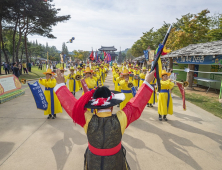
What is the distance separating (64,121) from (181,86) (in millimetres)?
4202

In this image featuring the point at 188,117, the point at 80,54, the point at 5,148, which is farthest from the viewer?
the point at 80,54

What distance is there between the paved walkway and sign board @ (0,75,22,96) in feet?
8.27

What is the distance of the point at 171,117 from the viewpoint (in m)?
5.80

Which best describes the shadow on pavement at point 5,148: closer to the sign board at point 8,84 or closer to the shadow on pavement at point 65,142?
the shadow on pavement at point 65,142

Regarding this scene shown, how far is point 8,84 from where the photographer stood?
8219 millimetres

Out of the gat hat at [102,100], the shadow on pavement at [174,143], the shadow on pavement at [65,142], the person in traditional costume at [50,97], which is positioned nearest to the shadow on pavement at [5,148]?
the shadow on pavement at [65,142]

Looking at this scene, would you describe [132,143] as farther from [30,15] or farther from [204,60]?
[30,15]

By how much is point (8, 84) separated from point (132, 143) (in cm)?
808

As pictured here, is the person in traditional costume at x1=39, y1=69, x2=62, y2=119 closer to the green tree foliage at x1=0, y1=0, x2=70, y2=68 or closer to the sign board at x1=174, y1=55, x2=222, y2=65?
the sign board at x1=174, y1=55, x2=222, y2=65

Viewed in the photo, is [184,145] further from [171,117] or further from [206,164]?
[171,117]

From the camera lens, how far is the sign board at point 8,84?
7732mm

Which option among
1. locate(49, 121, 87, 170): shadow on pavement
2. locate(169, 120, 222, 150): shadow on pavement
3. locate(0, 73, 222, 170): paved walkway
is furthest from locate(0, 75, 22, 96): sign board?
locate(169, 120, 222, 150): shadow on pavement

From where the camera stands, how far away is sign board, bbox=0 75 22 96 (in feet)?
25.4

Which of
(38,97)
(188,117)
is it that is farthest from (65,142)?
(188,117)
